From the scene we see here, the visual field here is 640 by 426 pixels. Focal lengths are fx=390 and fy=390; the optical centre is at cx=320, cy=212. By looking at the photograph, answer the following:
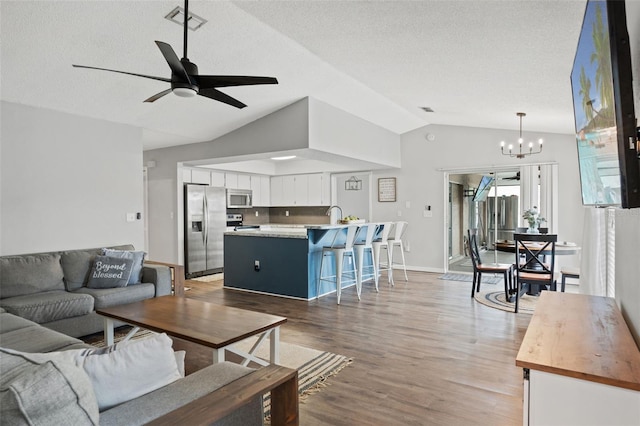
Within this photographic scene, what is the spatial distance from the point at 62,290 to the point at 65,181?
4.59 feet

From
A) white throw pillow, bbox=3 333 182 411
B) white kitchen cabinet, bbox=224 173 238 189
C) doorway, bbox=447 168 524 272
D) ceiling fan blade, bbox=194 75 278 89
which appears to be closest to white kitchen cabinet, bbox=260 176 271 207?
white kitchen cabinet, bbox=224 173 238 189

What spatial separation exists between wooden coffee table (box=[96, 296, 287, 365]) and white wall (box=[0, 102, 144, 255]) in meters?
2.00

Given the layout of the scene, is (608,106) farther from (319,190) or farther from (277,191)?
(277,191)

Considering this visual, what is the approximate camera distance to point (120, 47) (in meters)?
3.55

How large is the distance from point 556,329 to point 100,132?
519cm

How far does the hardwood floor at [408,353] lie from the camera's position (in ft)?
7.70

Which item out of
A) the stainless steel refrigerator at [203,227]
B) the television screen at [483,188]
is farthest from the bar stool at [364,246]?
the stainless steel refrigerator at [203,227]

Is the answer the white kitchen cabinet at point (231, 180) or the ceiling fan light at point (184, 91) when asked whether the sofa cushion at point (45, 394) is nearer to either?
the ceiling fan light at point (184, 91)

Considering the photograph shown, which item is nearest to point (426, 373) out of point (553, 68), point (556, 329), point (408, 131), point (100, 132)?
point (556, 329)

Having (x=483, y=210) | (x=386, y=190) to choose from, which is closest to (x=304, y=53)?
(x=386, y=190)

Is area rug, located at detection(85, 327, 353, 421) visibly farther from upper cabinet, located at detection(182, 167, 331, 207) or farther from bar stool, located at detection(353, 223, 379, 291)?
upper cabinet, located at detection(182, 167, 331, 207)

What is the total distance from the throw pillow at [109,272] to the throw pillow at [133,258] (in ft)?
0.32

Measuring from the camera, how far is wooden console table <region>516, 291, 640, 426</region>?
1.25 m

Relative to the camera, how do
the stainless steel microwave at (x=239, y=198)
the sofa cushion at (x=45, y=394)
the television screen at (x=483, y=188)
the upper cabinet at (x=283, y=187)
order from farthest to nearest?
the upper cabinet at (x=283, y=187)
the stainless steel microwave at (x=239, y=198)
the television screen at (x=483, y=188)
the sofa cushion at (x=45, y=394)
